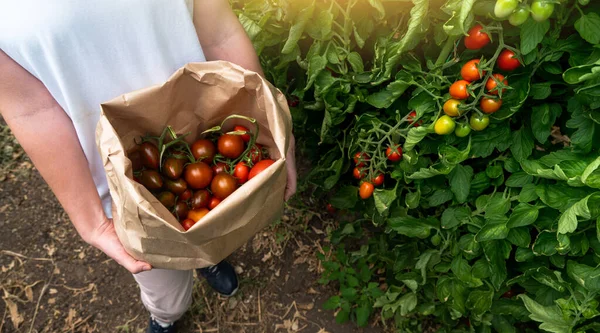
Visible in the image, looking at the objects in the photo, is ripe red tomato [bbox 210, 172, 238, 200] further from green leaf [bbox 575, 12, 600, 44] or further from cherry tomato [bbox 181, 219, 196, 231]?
green leaf [bbox 575, 12, 600, 44]

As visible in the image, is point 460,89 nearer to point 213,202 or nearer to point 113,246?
point 213,202

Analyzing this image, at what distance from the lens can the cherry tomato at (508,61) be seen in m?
0.96

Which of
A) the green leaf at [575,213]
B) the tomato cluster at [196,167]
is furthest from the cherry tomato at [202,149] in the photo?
the green leaf at [575,213]

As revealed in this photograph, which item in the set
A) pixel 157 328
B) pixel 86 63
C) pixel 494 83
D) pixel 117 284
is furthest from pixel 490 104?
pixel 117 284

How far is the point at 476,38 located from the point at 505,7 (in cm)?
16

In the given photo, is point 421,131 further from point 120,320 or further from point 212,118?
point 120,320

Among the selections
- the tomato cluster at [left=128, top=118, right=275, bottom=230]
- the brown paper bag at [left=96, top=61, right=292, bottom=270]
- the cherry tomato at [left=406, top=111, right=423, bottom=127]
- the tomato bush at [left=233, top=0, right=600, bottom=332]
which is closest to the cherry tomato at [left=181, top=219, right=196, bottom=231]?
the tomato cluster at [left=128, top=118, right=275, bottom=230]

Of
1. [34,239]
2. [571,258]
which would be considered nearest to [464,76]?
[571,258]

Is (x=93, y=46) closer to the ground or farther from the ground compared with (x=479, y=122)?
farther from the ground

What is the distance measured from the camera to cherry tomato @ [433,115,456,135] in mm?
1046

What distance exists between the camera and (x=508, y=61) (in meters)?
0.97

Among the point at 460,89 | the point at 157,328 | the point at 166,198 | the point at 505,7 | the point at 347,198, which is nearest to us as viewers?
the point at 505,7

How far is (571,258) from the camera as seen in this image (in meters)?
1.12

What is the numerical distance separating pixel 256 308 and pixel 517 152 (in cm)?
130
